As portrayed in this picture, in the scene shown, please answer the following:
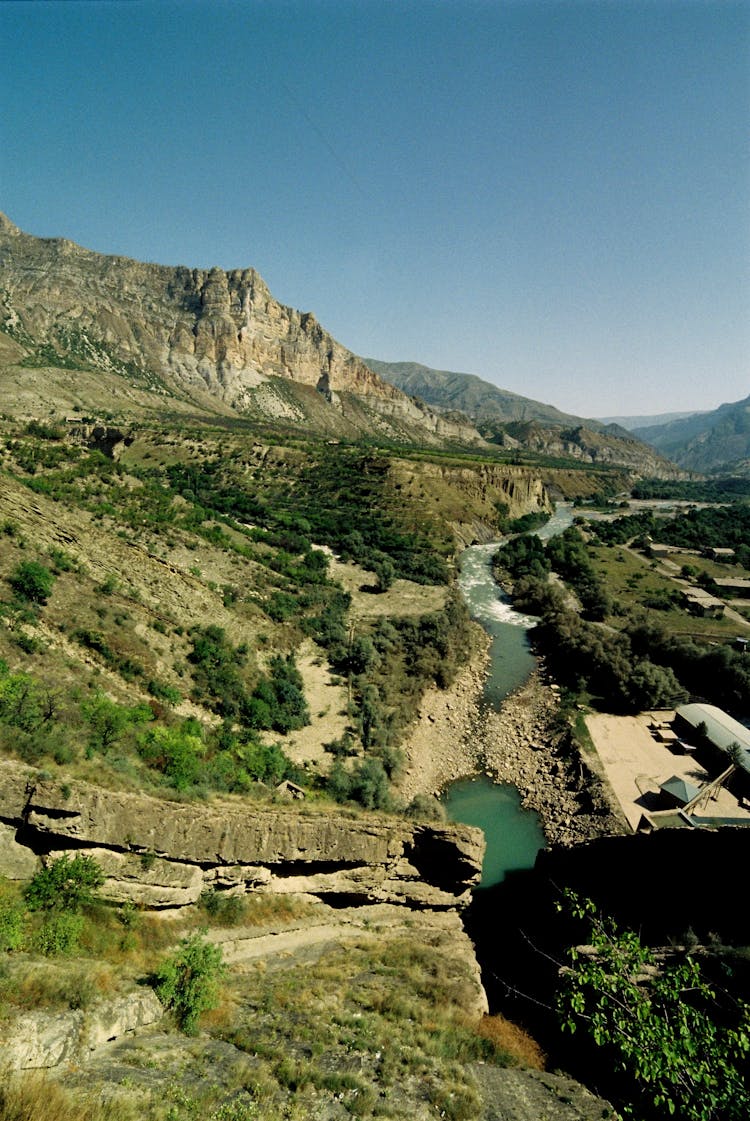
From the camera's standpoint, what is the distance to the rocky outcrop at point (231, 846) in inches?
311

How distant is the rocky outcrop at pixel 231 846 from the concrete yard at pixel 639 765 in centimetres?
1165

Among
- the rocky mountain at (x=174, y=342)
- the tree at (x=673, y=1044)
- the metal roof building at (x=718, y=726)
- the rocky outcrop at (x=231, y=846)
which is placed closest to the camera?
the tree at (x=673, y=1044)

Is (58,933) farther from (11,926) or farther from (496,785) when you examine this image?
(496,785)

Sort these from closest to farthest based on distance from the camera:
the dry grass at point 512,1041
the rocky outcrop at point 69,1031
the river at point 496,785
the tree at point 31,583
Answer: the rocky outcrop at point 69,1031 → the dry grass at point 512,1041 → the tree at point 31,583 → the river at point 496,785

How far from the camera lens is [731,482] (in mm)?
184625

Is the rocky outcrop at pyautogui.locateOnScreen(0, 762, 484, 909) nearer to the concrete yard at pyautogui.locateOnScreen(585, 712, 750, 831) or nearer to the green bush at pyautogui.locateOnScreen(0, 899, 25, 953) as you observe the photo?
the green bush at pyautogui.locateOnScreen(0, 899, 25, 953)

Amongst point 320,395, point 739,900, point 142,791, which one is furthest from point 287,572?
point 320,395

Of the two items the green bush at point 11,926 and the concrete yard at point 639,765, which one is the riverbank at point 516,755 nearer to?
the concrete yard at point 639,765

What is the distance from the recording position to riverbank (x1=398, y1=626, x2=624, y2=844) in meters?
20.5

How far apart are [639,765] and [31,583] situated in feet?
88.7

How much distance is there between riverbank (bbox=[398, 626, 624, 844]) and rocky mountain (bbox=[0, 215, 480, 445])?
3727 inches

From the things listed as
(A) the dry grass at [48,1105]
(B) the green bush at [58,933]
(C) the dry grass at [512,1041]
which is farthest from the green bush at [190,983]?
(C) the dry grass at [512,1041]

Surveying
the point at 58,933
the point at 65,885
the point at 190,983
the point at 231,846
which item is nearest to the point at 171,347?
the point at 231,846

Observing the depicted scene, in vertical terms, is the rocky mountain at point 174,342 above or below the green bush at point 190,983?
above
